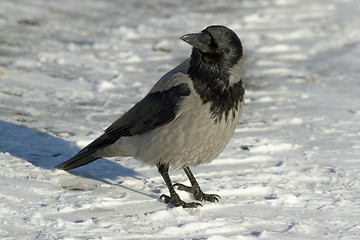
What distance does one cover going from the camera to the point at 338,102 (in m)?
6.96

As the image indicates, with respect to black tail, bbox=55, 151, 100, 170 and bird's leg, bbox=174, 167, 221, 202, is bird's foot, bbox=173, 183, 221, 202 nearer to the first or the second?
bird's leg, bbox=174, 167, 221, 202

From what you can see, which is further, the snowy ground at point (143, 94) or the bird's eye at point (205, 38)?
the bird's eye at point (205, 38)

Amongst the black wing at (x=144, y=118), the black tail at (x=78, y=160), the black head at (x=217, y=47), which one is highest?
the black head at (x=217, y=47)

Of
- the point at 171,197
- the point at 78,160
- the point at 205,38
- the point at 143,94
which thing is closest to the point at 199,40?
the point at 205,38

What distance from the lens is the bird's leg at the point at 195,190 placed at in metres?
4.52

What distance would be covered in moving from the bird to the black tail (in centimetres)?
54

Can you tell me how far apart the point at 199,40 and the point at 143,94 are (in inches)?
119

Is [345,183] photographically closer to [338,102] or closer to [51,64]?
[338,102]

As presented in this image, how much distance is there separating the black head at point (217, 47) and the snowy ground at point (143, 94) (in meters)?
1.00

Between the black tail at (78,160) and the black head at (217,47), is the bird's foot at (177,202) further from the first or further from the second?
the black head at (217,47)

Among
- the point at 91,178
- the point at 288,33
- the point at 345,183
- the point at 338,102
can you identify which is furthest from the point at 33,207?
the point at 288,33

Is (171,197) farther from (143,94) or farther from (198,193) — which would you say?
(143,94)

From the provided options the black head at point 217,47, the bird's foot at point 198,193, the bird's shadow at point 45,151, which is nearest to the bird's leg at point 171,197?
the bird's foot at point 198,193

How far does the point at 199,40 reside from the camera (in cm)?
429
